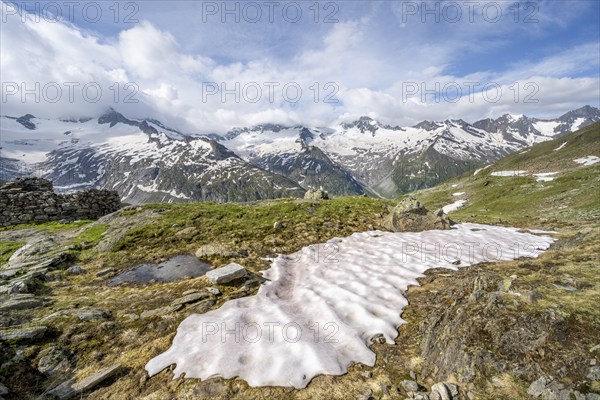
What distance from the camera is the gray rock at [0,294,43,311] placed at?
11.0 m

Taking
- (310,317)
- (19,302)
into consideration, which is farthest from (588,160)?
(19,302)

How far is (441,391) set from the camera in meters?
6.71

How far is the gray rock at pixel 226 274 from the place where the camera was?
1317 centimetres

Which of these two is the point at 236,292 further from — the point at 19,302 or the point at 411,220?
the point at 411,220

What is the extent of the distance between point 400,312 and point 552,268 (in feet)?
27.0

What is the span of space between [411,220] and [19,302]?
77.6 ft

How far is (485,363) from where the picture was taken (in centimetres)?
730

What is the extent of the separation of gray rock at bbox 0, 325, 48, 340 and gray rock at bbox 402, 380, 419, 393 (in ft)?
36.2

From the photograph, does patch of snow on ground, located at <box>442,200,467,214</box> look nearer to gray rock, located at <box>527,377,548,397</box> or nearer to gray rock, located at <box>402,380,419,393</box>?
gray rock, located at <box>527,377,548,397</box>

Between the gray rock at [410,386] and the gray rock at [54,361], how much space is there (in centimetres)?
920

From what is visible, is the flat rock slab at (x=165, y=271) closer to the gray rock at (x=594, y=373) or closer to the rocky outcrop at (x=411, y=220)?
the gray rock at (x=594, y=373)

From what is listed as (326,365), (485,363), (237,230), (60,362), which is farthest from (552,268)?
(60,362)

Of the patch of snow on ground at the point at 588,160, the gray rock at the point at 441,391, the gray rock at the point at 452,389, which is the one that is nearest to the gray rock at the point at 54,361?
the gray rock at the point at 441,391

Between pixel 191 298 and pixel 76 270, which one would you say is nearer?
pixel 191 298
